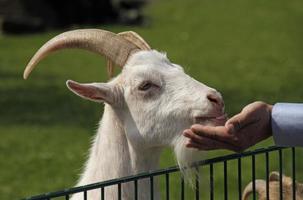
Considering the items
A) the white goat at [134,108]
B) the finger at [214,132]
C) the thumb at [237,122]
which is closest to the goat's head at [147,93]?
the white goat at [134,108]

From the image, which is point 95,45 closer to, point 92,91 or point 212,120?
point 92,91

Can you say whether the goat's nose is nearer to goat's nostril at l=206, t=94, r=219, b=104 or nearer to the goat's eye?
goat's nostril at l=206, t=94, r=219, b=104

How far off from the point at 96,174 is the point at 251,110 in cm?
177

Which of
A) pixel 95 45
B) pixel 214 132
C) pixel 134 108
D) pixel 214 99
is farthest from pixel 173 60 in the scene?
pixel 214 132

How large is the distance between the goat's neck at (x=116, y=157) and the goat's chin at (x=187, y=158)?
0.26 metres

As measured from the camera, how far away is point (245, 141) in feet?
15.4

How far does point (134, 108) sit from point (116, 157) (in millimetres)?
295

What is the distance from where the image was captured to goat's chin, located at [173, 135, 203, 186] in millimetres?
5961

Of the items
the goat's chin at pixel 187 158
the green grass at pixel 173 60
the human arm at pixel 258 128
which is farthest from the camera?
the green grass at pixel 173 60

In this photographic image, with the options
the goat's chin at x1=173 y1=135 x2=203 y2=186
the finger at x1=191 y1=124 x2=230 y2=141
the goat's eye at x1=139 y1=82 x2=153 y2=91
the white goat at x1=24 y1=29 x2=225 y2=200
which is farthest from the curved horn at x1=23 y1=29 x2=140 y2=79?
the finger at x1=191 y1=124 x2=230 y2=141

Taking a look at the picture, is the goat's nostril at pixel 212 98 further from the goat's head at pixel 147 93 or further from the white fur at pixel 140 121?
the white fur at pixel 140 121

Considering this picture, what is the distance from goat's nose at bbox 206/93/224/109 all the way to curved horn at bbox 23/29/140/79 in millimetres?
695

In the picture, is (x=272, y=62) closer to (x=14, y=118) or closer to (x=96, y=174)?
(x=14, y=118)

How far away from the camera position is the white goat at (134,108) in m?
6.08
